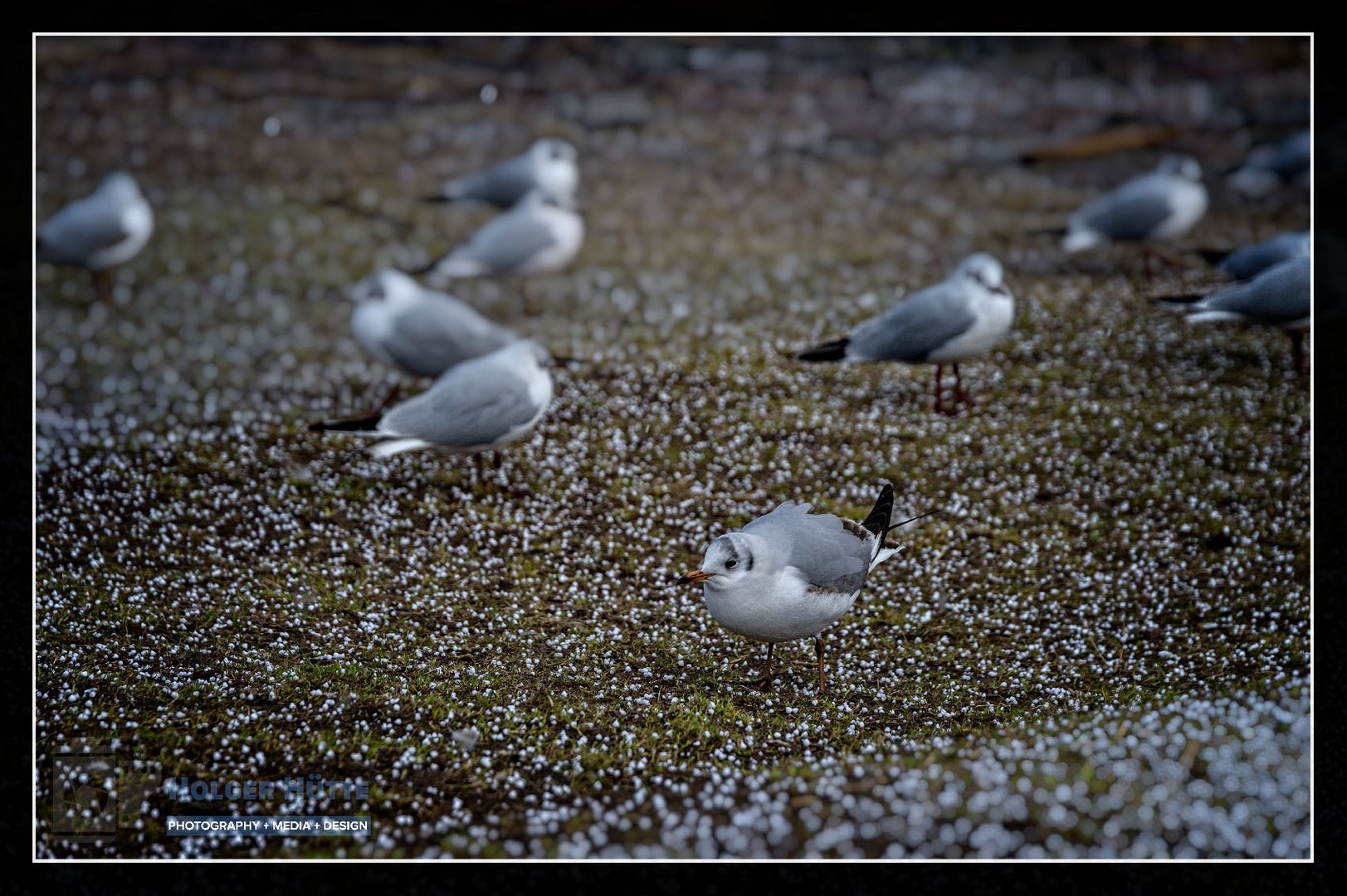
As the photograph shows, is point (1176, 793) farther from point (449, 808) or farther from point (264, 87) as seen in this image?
point (264, 87)

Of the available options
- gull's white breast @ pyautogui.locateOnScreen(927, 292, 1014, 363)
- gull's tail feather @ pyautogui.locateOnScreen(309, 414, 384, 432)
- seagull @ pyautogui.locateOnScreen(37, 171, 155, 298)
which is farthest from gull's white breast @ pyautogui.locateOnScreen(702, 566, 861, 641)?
seagull @ pyautogui.locateOnScreen(37, 171, 155, 298)

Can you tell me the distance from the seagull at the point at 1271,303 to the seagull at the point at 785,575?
1666 millimetres

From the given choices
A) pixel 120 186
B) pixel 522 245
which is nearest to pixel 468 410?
pixel 522 245

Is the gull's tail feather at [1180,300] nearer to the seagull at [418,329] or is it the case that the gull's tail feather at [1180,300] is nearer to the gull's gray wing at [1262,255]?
Result: the gull's gray wing at [1262,255]

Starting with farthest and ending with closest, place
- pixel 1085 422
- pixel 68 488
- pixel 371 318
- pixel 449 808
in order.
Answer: pixel 371 318 → pixel 1085 422 → pixel 68 488 → pixel 449 808

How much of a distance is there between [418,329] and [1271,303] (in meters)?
2.78

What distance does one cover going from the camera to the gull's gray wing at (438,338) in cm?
352

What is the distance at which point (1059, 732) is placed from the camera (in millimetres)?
2725

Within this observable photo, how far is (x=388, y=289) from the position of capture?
3.69 m

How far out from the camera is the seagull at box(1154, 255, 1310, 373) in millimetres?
3352

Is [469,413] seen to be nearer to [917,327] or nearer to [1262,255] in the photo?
[917,327]

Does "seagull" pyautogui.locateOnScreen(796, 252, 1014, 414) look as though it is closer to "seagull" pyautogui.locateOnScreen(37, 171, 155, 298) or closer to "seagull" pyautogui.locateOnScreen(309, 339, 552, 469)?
"seagull" pyautogui.locateOnScreen(309, 339, 552, 469)

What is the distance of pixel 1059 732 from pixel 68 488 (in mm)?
2869
